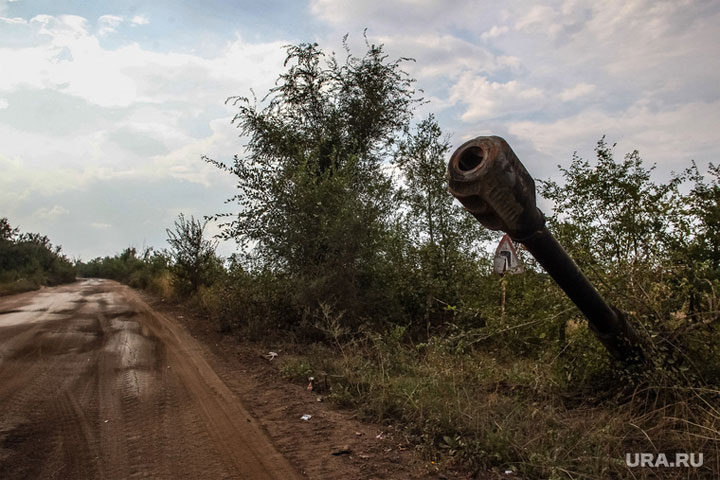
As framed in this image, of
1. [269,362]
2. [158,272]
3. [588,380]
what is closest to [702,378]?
[588,380]

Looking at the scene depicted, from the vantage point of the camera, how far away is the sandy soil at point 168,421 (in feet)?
12.6

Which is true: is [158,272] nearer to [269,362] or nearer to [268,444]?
[269,362]

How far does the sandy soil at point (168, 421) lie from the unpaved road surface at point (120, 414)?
0.4 inches

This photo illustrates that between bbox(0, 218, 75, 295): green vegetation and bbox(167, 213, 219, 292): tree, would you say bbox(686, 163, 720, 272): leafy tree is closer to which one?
bbox(167, 213, 219, 292): tree

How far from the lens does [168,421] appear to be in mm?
4820

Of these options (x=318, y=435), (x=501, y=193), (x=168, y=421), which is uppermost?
(x=501, y=193)

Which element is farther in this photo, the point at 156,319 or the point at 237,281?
the point at 156,319

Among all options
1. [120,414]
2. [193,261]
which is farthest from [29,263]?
[120,414]

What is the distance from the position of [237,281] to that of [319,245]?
245 centimetres

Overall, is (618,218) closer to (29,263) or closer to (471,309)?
(471,309)

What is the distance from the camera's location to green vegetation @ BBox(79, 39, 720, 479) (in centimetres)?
432

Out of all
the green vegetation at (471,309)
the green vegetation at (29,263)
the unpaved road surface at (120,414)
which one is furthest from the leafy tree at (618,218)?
the green vegetation at (29,263)

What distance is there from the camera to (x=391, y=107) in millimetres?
15844

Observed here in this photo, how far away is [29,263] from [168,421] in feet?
101
